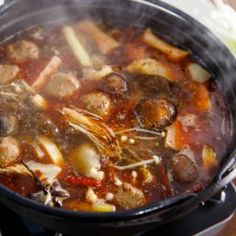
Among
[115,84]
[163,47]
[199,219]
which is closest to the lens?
[199,219]

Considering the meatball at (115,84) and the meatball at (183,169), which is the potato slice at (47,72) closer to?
the meatball at (115,84)

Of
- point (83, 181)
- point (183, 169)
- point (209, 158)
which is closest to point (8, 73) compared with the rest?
point (83, 181)

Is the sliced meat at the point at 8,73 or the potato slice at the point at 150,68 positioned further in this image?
the potato slice at the point at 150,68

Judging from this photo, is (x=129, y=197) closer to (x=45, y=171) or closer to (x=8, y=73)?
(x=45, y=171)

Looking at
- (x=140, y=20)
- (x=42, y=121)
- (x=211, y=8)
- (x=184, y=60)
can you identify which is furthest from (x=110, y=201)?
(x=211, y=8)

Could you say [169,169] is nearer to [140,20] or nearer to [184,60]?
[184,60]

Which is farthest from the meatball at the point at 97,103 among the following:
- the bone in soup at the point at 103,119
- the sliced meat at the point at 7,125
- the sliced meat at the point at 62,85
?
the sliced meat at the point at 7,125

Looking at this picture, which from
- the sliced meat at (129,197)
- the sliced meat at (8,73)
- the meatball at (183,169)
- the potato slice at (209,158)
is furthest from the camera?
the sliced meat at (8,73)
